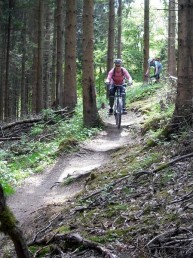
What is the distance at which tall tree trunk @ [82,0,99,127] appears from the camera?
41.4ft

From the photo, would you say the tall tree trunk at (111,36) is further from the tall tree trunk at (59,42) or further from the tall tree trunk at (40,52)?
the tall tree trunk at (40,52)

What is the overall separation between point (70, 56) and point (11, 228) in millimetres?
12561

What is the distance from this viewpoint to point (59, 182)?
886 cm

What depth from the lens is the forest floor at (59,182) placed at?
6938 mm

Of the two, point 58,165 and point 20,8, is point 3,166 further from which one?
point 20,8

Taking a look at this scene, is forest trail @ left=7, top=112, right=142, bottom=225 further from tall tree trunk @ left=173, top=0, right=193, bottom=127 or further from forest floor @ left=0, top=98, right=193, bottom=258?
tall tree trunk @ left=173, top=0, right=193, bottom=127

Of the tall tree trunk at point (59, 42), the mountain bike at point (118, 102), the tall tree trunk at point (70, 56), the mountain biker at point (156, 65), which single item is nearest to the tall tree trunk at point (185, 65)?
the mountain bike at point (118, 102)

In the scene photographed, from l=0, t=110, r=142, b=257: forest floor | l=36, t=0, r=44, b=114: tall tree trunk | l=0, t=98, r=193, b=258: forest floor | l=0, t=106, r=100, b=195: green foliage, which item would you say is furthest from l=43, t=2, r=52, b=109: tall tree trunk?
l=0, t=98, r=193, b=258: forest floor

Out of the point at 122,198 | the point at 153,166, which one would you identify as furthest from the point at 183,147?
the point at 122,198

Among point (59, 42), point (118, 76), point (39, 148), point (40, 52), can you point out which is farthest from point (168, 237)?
point (40, 52)

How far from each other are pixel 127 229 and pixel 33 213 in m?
2.95

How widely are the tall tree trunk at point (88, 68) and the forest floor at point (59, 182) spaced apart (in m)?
0.62

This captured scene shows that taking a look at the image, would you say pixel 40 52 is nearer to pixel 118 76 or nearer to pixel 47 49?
pixel 118 76

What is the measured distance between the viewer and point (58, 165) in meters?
10.3
